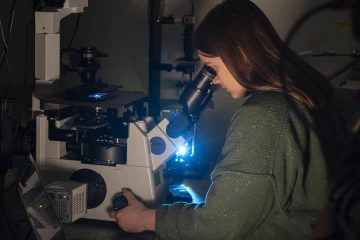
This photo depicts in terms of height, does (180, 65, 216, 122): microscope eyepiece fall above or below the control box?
above

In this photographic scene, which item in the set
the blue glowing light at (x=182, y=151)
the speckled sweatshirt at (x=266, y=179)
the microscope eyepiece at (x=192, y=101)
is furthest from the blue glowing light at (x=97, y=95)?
the speckled sweatshirt at (x=266, y=179)

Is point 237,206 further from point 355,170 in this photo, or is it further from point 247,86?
point 355,170

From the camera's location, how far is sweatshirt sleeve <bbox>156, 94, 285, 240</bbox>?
1121mm

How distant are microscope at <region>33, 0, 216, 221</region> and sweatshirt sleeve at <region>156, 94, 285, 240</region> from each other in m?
0.44

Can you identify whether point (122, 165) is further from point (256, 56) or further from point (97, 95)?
point (256, 56)

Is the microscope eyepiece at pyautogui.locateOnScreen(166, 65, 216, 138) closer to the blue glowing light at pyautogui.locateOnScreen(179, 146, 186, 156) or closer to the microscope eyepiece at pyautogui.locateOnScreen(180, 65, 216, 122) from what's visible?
the microscope eyepiece at pyautogui.locateOnScreen(180, 65, 216, 122)

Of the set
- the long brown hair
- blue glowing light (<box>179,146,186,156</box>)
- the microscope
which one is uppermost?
the long brown hair

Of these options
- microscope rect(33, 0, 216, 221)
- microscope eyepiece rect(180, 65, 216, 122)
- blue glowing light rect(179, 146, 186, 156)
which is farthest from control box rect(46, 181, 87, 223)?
blue glowing light rect(179, 146, 186, 156)

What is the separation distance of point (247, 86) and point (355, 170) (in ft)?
2.77

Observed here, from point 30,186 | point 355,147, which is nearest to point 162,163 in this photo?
point 30,186

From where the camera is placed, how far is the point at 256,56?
1226 millimetres

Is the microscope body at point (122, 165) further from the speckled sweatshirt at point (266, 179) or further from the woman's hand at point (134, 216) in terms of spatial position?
the speckled sweatshirt at point (266, 179)

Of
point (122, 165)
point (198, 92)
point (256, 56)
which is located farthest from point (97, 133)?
point (256, 56)

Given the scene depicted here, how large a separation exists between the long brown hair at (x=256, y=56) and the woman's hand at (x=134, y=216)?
0.49m
